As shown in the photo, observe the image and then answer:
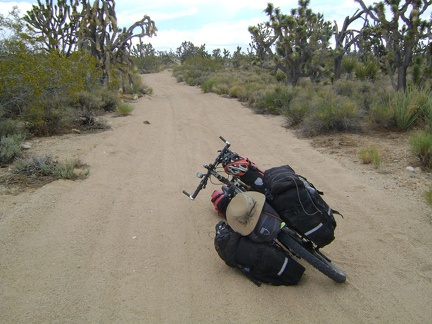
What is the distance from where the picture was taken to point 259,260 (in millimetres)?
3287

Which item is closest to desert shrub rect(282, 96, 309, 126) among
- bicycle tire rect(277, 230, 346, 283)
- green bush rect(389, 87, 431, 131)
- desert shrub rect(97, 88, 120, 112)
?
green bush rect(389, 87, 431, 131)

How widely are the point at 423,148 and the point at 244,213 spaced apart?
14.5 ft

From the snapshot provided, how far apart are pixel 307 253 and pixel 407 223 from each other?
1.89 meters

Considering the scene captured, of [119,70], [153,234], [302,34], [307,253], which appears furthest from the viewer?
[119,70]

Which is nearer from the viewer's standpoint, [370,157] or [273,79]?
[370,157]

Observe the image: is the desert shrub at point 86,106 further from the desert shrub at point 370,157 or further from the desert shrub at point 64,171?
the desert shrub at point 370,157

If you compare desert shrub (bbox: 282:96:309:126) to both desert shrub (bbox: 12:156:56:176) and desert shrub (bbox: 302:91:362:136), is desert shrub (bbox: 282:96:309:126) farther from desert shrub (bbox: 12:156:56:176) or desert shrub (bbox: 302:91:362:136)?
desert shrub (bbox: 12:156:56:176)

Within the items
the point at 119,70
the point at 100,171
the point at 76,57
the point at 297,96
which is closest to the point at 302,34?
the point at 297,96

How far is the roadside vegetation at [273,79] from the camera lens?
811 cm

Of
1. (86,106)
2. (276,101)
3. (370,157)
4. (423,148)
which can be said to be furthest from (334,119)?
(86,106)

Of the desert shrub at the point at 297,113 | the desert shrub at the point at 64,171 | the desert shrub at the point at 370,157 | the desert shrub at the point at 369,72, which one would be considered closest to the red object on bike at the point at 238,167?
the desert shrub at the point at 64,171

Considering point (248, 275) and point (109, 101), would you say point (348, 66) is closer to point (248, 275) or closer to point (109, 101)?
point (109, 101)

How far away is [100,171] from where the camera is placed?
6473 mm

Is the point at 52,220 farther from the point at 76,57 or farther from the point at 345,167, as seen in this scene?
the point at 76,57
